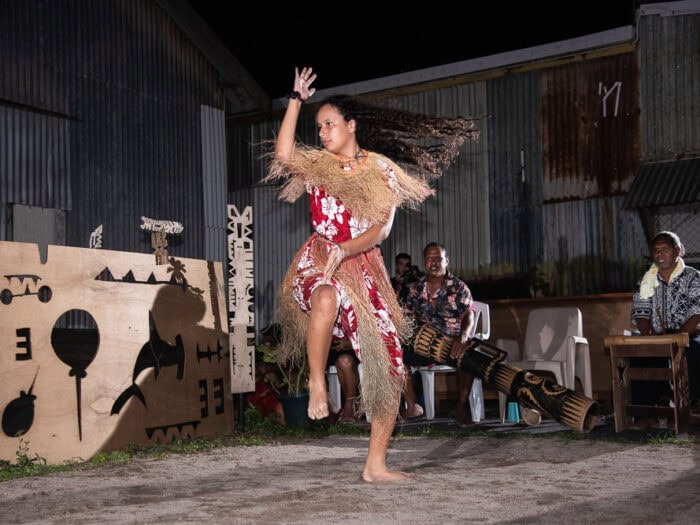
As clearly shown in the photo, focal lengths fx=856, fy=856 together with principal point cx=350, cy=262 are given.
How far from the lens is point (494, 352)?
5980 mm

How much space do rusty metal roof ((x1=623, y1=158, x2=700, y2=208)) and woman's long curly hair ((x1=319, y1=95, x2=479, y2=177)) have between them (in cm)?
684

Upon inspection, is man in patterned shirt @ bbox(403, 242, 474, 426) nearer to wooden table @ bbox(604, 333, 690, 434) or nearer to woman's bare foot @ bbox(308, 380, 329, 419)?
wooden table @ bbox(604, 333, 690, 434)

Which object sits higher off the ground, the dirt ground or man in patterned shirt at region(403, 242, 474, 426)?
man in patterned shirt at region(403, 242, 474, 426)

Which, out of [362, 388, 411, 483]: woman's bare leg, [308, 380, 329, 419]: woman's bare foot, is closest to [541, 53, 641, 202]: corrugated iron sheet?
[362, 388, 411, 483]: woman's bare leg

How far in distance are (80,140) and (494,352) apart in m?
7.00

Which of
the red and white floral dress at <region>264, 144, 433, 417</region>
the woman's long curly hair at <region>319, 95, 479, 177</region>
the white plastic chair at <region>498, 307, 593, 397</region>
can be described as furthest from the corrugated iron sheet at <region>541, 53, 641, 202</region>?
the red and white floral dress at <region>264, 144, 433, 417</region>

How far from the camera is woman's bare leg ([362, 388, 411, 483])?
4180 millimetres

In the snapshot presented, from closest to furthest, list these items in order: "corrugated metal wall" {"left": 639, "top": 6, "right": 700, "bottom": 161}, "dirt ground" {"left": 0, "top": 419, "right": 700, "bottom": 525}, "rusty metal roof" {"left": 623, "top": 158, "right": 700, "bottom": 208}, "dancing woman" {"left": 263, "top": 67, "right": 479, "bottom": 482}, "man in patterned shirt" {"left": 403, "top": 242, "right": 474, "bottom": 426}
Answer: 1. "dirt ground" {"left": 0, "top": 419, "right": 700, "bottom": 525}
2. "dancing woman" {"left": 263, "top": 67, "right": 479, "bottom": 482}
3. "man in patterned shirt" {"left": 403, "top": 242, "right": 474, "bottom": 426}
4. "rusty metal roof" {"left": 623, "top": 158, "right": 700, "bottom": 208}
5. "corrugated metal wall" {"left": 639, "top": 6, "right": 700, "bottom": 161}

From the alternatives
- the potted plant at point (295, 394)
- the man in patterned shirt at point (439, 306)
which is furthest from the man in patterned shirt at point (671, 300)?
the potted plant at point (295, 394)

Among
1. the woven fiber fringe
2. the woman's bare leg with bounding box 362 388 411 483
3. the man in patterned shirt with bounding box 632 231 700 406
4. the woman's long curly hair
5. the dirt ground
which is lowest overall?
the dirt ground

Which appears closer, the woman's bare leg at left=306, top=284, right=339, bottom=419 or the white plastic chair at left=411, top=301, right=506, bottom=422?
the woman's bare leg at left=306, top=284, right=339, bottom=419

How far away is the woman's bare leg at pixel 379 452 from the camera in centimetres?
418

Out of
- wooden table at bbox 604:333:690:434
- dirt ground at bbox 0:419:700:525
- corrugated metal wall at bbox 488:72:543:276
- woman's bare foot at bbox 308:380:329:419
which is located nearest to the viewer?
dirt ground at bbox 0:419:700:525

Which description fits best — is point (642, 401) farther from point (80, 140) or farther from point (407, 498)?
point (80, 140)
